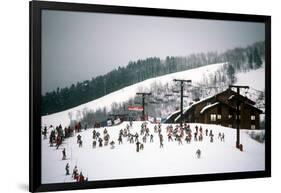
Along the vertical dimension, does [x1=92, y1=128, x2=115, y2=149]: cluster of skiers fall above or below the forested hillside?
below

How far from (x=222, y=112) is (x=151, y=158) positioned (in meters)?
0.96

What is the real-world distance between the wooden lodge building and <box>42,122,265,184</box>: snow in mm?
77

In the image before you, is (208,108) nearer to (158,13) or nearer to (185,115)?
(185,115)

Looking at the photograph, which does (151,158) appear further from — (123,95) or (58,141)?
(58,141)

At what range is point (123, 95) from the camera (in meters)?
4.80

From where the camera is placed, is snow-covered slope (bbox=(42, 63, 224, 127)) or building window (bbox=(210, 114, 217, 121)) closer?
snow-covered slope (bbox=(42, 63, 224, 127))

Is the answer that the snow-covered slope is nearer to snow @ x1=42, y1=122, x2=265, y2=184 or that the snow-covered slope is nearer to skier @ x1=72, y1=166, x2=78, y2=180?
snow @ x1=42, y1=122, x2=265, y2=184

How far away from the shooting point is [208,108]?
515cm

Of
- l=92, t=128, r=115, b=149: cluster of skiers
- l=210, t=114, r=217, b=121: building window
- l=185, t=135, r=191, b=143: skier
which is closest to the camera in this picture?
l=92, t=128, r=115, b=149: cluster of skiers

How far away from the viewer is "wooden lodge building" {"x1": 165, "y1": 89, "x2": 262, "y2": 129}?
16.6 ft

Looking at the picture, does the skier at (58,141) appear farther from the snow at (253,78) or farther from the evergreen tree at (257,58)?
the evergreen tree at (257,58)

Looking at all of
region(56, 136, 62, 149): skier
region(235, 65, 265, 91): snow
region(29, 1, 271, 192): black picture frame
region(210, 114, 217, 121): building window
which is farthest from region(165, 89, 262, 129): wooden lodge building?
region(56, 136, 62, 149): skier

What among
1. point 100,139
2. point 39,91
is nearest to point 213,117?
point 100,139

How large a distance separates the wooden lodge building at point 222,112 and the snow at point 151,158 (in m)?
0.08
